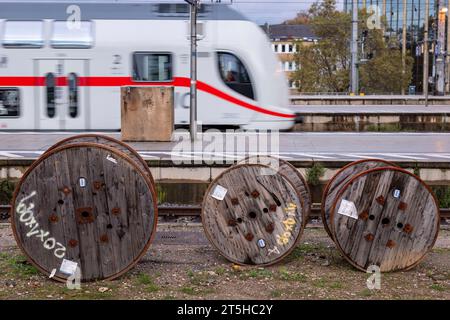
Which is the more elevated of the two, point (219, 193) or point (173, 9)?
point (173, 9)

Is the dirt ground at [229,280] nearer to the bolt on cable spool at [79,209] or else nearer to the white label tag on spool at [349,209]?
the bolt on cable spool at [79,209]

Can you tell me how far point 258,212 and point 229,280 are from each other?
870 millimetres

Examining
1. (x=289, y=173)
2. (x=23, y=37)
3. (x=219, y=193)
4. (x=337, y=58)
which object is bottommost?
(x=219, y=193)

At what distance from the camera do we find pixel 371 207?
7.43 m

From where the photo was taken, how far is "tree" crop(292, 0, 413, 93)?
4828cm

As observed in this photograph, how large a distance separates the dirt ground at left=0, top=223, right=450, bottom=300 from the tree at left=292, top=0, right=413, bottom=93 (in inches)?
1598

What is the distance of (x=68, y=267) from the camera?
7117 millimetres

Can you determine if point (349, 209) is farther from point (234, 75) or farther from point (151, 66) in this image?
point (151, 66)

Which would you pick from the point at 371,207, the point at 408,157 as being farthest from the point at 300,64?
the point at 371,207

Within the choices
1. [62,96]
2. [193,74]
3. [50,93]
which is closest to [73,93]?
[62,96]

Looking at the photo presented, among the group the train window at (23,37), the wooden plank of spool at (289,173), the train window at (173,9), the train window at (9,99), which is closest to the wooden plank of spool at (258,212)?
the wooden plank of spool at (289,173)

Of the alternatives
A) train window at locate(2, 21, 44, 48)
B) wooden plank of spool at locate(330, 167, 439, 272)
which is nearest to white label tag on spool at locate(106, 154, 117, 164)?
wooden plank of spool at locate(330, 167, 439, 272)

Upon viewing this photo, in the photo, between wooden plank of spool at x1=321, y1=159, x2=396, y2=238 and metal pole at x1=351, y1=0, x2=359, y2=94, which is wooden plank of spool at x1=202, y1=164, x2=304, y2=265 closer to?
wooden plank of spool at x1=321, y1=159, x2=396, y2=238

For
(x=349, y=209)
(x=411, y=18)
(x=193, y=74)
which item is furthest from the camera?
(x=411, y=18)
